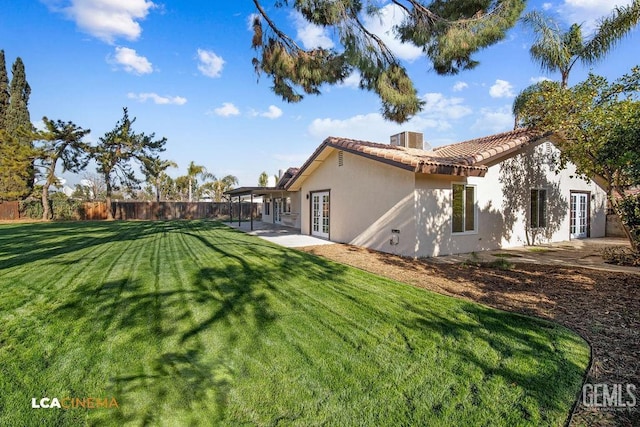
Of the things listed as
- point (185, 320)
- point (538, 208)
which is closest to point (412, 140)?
point (538, 208)

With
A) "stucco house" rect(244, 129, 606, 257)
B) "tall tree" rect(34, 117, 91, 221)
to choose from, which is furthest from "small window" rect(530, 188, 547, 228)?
"tall tree" rect(34, 117, 91, 221)

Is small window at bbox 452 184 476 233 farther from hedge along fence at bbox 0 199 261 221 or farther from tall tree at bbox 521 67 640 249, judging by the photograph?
hedge along fence at bbox 0 199 261 221

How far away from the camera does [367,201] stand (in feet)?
37.6

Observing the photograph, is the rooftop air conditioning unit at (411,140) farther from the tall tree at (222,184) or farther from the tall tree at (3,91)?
the tall tree at (222,184)

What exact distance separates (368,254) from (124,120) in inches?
1263

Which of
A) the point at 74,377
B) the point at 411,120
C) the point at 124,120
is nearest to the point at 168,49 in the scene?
the point at 411,120

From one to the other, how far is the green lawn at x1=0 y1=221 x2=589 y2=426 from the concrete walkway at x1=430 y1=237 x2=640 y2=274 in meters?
4.39

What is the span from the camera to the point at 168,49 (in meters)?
12.9

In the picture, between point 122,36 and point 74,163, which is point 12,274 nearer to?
point 122,36

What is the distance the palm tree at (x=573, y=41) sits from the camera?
501 inches

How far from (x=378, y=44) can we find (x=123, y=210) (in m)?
33.1

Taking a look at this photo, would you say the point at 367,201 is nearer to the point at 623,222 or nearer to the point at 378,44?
the point at 378,44

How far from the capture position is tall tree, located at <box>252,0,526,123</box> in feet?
22.1

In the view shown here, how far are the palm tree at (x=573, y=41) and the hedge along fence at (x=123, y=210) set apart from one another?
19.3 meters
